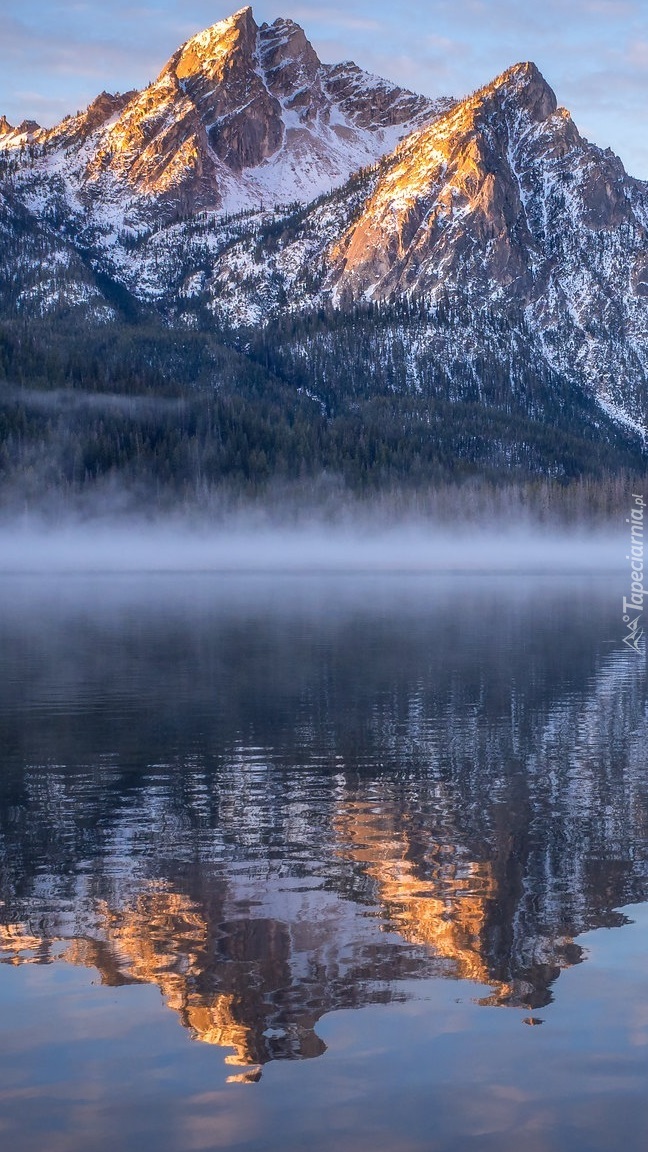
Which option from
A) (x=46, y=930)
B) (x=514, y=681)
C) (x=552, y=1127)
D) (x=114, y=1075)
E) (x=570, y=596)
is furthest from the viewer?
(x=570, y=596)

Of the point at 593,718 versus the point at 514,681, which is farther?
the point at 514,681

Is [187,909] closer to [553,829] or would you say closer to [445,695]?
[553,829]

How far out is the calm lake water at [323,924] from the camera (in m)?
14.4

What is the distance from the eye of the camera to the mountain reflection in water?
1842 cm

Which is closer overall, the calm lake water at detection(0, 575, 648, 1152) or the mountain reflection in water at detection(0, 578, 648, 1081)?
the calm lake water at detection(0, 575, 648, 1152)

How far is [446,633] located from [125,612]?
33523 mm

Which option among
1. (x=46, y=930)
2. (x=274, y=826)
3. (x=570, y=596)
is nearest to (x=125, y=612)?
(x=570, y=596)

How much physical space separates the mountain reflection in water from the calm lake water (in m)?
0.08

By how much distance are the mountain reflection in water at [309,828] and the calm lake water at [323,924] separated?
81mm

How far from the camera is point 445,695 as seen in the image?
5078 centimetres

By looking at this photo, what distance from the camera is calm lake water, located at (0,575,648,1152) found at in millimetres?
Answer: 14375

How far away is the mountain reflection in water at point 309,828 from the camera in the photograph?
725 inches

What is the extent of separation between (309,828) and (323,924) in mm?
6930

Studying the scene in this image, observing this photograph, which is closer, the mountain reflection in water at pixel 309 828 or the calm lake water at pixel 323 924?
the calm lake water at pixel 323 924
